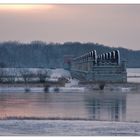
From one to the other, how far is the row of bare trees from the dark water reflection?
0.30m

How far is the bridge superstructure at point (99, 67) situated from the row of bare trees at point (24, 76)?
21.6 inches

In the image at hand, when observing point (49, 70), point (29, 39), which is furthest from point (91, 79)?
point (29, 39)

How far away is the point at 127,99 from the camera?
10836 mm

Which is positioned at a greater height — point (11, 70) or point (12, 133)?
point (11, 70)

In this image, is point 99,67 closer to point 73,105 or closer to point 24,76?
point 73,105

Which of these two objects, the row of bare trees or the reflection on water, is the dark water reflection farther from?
the row of bare trees

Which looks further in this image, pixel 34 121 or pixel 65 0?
pixel 34 121

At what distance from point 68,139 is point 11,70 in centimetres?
219

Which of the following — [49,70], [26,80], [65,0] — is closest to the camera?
[65,0]

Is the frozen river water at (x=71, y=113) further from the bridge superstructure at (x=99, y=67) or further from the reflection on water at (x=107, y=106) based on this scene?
the bridge superstructure at (x=99, y=67)

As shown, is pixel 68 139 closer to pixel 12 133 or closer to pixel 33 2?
pixel 12 133

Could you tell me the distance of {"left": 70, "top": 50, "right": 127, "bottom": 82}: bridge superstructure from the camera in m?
9.27

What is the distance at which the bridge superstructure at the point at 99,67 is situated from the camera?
9266 millimetres

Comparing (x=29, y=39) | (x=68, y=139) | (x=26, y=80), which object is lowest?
(x=68, y=139)
